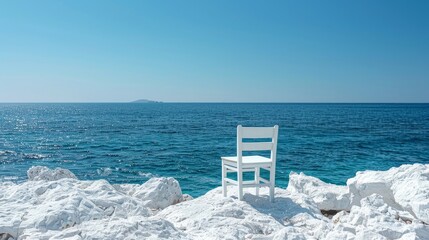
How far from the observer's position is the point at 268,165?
6.31m

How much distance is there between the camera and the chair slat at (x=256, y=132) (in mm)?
6094

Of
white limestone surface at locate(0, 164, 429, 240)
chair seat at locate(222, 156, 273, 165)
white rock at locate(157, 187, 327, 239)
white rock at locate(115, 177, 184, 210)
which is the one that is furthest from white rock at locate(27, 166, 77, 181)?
chair seat at locate(222, 156, 273, 165)

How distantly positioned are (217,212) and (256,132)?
172cm

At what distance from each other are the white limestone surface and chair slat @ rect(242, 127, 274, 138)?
1300 mm

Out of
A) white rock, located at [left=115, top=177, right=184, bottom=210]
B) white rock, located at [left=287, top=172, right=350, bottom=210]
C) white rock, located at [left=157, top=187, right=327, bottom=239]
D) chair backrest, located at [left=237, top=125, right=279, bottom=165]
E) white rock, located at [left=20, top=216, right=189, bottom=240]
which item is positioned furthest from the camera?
white rock, located at [left=287, top=172, right=350, bottom=210]

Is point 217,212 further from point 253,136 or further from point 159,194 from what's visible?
point 159,194

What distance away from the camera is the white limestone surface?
424 centimetres

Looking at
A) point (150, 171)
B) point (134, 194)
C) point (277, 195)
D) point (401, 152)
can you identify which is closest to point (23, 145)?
point (150, 171)

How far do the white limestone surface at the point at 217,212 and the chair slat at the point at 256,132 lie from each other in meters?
1.30

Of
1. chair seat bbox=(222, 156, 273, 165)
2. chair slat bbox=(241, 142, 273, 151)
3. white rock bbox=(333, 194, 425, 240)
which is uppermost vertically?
chair slat bbox=(241, 142, 273, 151)

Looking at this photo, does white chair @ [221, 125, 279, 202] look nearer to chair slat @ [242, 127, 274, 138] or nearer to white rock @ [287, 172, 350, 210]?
chair slat @ [242, 127, 274, 138]

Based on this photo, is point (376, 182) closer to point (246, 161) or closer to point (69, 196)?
point (246, 161)

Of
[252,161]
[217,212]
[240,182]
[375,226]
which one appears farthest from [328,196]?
[217,212]

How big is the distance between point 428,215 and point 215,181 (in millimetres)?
7561
